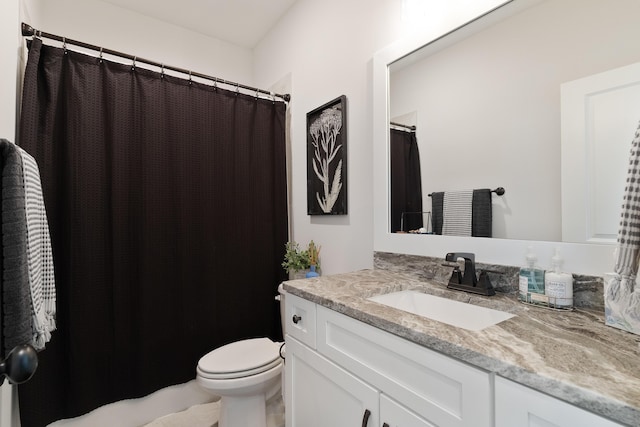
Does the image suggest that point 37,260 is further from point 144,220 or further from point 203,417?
point 203,417

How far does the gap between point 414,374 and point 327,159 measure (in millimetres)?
1268

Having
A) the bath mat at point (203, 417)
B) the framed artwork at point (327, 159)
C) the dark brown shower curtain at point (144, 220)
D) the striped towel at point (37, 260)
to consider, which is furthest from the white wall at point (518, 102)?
the bath mat at point (203, 417)

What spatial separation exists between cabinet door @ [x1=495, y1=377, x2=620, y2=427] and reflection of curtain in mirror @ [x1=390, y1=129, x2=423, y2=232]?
31.4 inches

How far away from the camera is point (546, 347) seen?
0.58 meters

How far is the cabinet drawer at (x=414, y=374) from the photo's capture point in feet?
1.87

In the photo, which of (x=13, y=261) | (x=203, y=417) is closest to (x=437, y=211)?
(x=13, y=261)

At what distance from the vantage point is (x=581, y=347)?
57cm

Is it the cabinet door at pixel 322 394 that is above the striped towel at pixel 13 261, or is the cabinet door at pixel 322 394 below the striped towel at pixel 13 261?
below

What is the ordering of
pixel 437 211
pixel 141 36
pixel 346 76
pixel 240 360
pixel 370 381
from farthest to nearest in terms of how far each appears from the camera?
pixel 141 36
pixel 346 76
pixel 240 360
pixel 437 211
pixel 370 381

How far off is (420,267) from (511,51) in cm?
86

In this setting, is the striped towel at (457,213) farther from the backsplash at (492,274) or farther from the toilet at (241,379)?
the toilet at (241,379)

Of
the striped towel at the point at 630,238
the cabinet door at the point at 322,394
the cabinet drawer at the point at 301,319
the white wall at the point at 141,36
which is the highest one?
the white wall at the point at 141,36

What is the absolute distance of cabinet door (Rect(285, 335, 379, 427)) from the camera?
81cm

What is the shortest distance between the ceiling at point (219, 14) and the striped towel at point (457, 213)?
178cm
